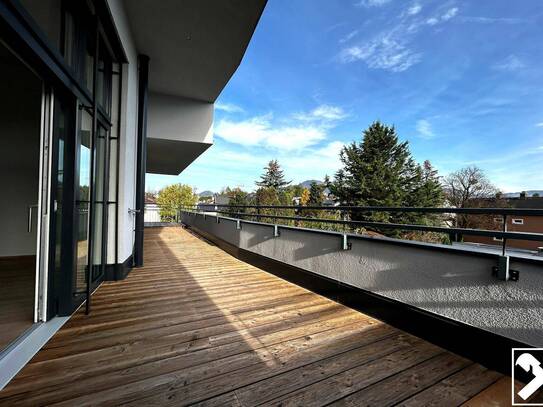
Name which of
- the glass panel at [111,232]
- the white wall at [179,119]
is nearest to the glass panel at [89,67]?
the glass panel at [111,232]

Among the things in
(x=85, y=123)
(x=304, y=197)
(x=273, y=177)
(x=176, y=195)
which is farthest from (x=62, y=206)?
(x=273, y=177)

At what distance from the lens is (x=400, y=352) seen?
158 cm

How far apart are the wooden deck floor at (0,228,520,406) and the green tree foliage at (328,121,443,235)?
19407mm

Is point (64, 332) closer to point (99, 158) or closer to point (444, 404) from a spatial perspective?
point (99, 158)

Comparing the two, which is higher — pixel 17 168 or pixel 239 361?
pixel 17 168

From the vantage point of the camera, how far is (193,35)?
123 inches

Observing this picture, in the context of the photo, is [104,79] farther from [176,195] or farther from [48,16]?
[176,195]

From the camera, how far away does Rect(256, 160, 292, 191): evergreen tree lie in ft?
117

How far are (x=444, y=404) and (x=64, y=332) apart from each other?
7.47 feet

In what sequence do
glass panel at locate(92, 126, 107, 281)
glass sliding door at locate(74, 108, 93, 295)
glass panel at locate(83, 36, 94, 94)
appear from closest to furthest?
1. glass sliding door at locate(74, 108, 93, 295)
2. glass panel at locate(83, 36, 94, 94)
3. glass panel at locate(92, 126, 107, 281)

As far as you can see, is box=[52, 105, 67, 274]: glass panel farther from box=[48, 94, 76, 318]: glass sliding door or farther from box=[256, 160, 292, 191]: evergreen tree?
box=[256, 160, 292, 191]: evergreen tree

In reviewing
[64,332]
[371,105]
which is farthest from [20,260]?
[371,105]

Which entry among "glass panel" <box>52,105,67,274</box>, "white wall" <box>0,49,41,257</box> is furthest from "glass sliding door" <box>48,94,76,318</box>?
"white wall" <box>0,49,41,257</box>

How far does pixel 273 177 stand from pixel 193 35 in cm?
3263
